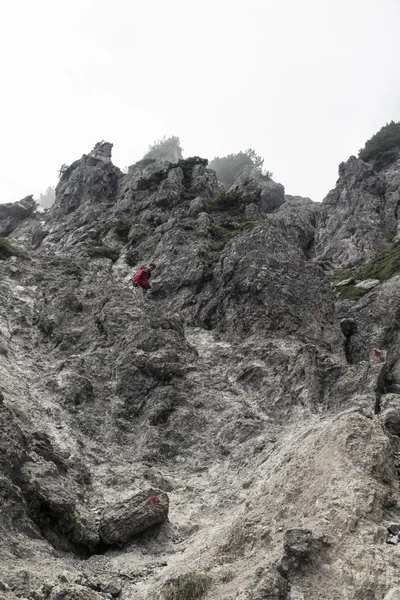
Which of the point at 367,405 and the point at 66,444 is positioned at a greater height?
the point at 367,405

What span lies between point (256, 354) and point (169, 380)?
438 centimetres

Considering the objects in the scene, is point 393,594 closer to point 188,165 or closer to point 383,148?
point 188,165

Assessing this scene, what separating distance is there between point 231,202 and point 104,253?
12489 mm

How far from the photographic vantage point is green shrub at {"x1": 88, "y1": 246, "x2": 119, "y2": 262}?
121ft

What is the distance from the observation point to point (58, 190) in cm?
5712

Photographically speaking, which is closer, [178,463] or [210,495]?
[210,495]

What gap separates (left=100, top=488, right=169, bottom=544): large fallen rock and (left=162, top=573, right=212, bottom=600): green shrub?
3254 mm

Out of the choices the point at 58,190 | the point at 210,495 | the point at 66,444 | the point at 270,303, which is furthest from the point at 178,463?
the point at 58,190

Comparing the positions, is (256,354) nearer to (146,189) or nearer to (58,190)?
(146,189)

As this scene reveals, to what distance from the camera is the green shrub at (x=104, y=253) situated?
121ft

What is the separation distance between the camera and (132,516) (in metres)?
14.0

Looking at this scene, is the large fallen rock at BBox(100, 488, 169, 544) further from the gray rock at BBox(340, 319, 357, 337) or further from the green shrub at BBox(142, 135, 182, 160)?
the green shrub at BBox(142, 135, 182, 160)

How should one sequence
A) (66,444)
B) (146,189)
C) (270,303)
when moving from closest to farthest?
1. (66,444)
2. (270,303)
3. (146,189)

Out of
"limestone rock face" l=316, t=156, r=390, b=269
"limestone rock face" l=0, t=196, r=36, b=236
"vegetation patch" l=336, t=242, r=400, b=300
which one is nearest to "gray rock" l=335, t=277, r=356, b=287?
"vegetation patch" l=336, t=242, r=400, b=300
